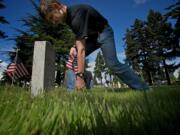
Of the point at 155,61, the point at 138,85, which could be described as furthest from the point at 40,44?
the point at 155,61

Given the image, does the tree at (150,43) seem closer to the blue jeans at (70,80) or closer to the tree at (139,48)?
the tree at (139,48)

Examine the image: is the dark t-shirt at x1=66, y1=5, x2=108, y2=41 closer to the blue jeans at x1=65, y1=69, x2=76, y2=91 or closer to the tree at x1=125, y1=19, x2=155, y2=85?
the blue jeans at x1=65, y1=69, x2=76, y2=91

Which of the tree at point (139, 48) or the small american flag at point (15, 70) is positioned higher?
the tree at point (139, 48)

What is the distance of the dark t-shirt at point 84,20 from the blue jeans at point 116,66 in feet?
0.56

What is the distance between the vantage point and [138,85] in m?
3.85

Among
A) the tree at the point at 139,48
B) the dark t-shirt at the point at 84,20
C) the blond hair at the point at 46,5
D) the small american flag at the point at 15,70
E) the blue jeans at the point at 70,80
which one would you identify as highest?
the tree at the point at 139,48

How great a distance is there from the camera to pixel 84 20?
3480 mm

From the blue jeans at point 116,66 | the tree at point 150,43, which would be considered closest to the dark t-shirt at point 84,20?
the blue jeans at point 116,66

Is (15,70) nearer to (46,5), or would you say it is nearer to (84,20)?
(46,5)

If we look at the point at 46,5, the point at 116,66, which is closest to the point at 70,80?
the point at 116,66

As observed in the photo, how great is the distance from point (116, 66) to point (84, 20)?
94cm

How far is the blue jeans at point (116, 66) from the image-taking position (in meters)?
3.84

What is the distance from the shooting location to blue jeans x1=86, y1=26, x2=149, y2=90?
384 cm

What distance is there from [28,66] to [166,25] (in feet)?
101
